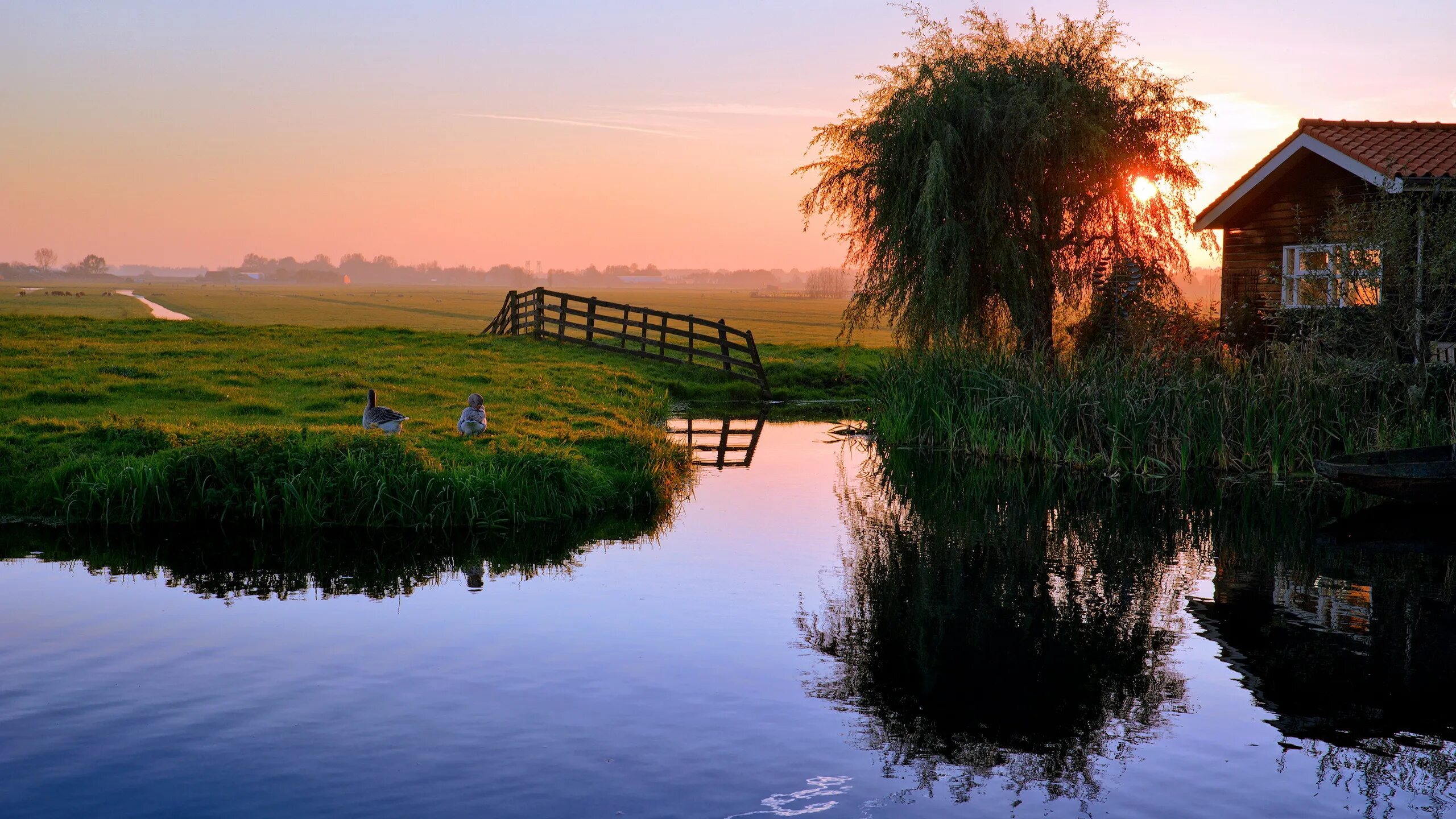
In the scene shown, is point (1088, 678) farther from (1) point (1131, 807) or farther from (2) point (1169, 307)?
(2) point (1169, 307)

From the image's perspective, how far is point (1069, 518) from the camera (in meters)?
13.8

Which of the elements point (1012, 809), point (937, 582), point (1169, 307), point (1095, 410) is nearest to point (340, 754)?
point (1012, 809)

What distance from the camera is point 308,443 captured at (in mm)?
13438

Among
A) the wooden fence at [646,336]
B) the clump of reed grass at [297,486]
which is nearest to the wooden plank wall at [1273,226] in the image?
the wooden fence at [646,336]

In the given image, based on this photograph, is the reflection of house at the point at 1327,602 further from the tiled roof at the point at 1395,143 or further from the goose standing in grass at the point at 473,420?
the tiled roof at the point at 1395,143

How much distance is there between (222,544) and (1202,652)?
9387 millimetres

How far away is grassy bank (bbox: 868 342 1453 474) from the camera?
16.5 meters

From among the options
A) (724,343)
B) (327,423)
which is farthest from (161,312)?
(327,423)

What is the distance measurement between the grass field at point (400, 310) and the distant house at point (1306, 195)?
33.1ft

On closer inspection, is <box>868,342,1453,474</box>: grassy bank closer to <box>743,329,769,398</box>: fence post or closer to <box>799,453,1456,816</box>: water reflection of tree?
<box>799,453,1456,816</box>: water reflection of tree

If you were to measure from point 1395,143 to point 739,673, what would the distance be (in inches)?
803

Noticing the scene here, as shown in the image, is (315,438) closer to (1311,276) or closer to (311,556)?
(311,556)

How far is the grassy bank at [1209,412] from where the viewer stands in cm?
1645

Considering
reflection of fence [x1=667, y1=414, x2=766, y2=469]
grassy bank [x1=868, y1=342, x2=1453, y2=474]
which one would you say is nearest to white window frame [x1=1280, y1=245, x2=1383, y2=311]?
grassy bank [x1=868, y1=342, x2=1453, y2=474]
